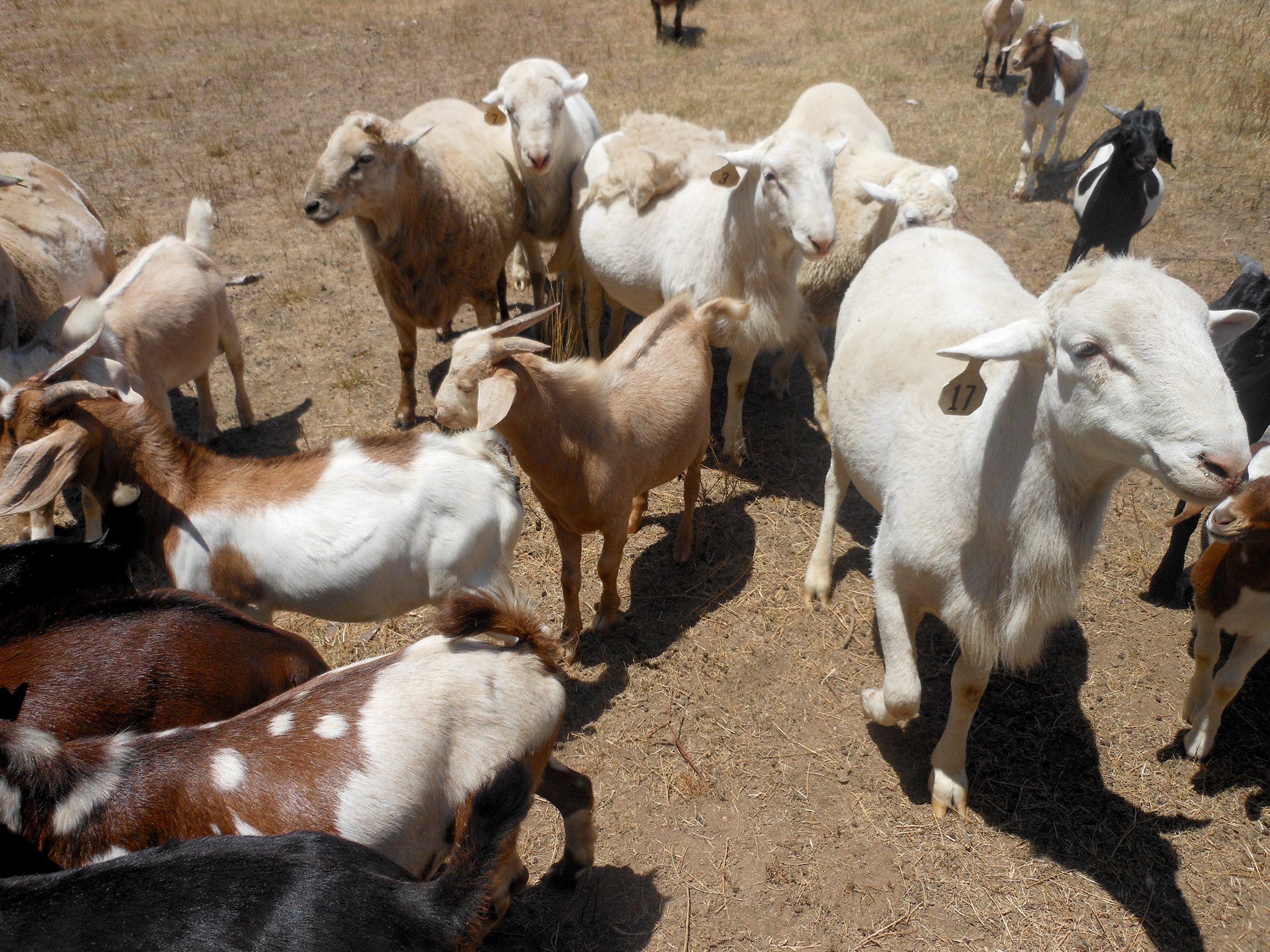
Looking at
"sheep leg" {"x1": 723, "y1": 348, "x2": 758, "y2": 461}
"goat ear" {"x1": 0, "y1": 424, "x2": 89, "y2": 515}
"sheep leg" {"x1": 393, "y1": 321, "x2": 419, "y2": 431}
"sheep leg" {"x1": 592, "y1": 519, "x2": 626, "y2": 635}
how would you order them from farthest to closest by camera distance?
"sheep leg" {"x1": 393, "y1": 321, "x2": 419, "y2": 431}, "sheep leg" {"x1": 723, "y1": 348, "x2": 758, "y2": 461}, "sheep leg" {"x1": 592, "y1": 519, "x2": 626, "y2": 635}, "goat ear" {"x1": 0, "y1": 424, "x2": 89, "y2": 515}

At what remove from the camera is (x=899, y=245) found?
4.22 metres

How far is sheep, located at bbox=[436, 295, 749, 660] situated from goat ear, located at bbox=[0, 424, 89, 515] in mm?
1428

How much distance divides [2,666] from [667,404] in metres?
2.93

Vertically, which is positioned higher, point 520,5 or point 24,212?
point 520,5

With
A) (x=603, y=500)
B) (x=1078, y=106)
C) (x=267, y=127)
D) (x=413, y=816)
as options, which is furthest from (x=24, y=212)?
(x=1078, y=106)

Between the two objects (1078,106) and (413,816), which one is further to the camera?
(1078,106)

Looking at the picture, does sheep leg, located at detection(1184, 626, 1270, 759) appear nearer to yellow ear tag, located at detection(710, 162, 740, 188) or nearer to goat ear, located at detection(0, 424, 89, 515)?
yellow ear tag, located at detection(710, 162, 740, 188)

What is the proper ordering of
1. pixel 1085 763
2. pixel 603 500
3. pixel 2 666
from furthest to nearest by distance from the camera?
1. pixel 603 500
2. pixel 1085 763
3. pixel 2 666

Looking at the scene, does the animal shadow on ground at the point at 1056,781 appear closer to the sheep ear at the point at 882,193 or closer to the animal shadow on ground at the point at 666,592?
the animal shadow on ground at the point at 666,592

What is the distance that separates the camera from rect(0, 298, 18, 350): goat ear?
13.2 feet

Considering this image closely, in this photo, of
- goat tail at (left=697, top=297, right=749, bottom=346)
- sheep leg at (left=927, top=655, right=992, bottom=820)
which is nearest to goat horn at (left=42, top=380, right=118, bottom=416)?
goat tail at (left=697, top=297, right=749, bottom=346)

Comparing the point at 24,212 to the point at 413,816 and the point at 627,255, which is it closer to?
the point at 627,255

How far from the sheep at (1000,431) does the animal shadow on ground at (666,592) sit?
1079mm

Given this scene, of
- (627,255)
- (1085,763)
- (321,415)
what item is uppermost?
(627,255)
